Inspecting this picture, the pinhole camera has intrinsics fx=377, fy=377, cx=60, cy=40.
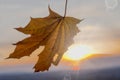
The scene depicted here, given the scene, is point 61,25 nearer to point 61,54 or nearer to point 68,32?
point 68,32

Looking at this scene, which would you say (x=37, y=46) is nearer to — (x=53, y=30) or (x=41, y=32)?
(x=41, y=32)

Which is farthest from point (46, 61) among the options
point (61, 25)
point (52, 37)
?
point (61, 25)

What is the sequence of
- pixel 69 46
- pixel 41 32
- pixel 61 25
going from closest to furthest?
pixel 69 46 < pixel 41 32 < pixel 61 25

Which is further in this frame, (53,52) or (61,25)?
(61,25)

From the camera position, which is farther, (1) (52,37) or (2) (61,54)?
(1) (52,37)

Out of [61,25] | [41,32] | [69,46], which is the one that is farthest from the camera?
[61,25]

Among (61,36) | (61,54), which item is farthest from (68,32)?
(61,54)
